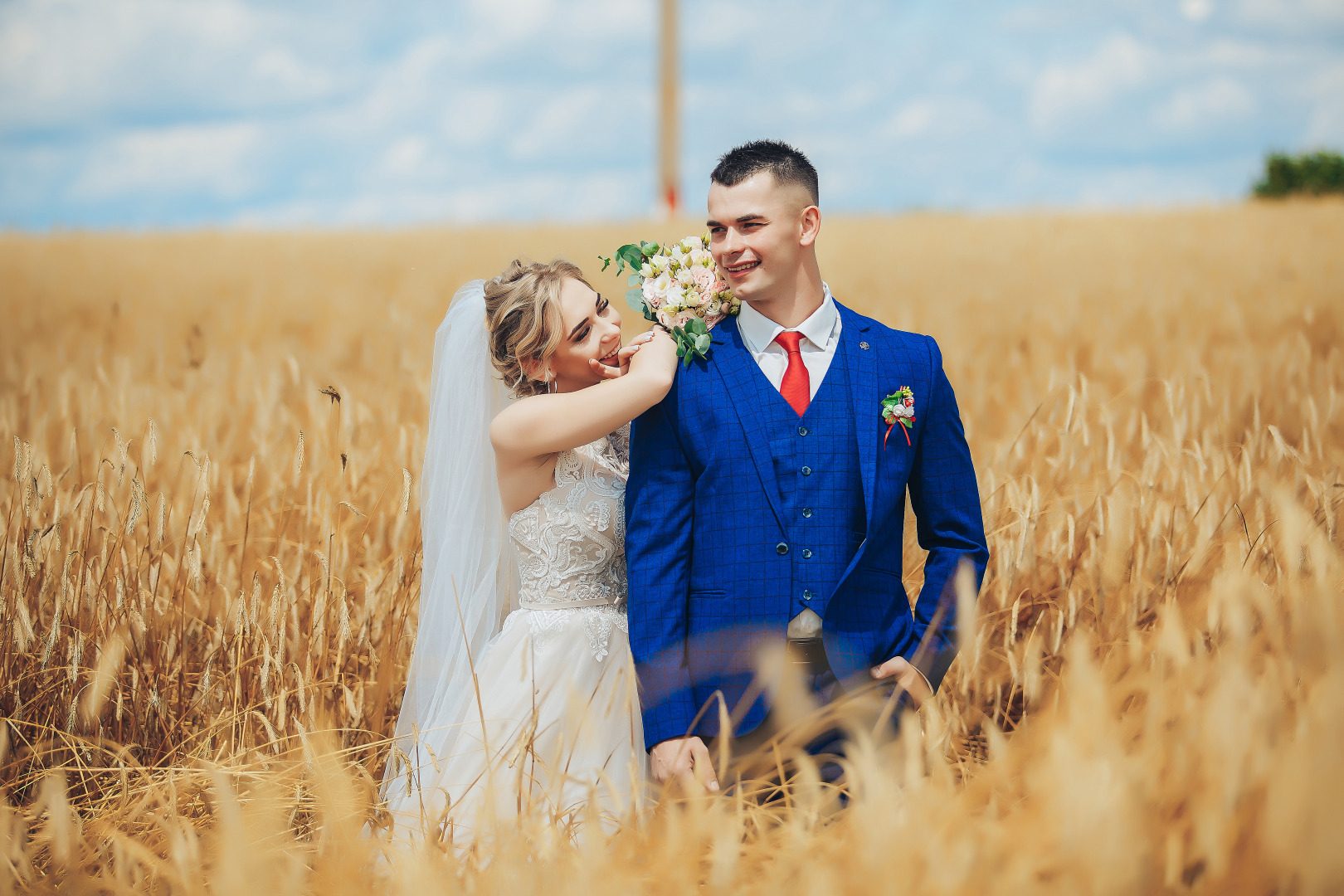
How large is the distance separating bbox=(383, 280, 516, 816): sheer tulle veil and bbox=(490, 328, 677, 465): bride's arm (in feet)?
0.89

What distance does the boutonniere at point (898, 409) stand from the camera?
207cm

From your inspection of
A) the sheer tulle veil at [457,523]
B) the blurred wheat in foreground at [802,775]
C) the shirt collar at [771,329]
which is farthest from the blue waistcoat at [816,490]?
the sheer tulle veil at [457,523]

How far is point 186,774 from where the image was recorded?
2.38 meters

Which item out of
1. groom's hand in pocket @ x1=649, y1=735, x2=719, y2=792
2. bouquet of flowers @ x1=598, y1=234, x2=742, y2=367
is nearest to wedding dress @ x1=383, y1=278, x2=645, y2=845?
groom's hand in pocket @ x1=649, y1=735, x2=719, y2=792

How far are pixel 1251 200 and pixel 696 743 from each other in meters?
20.3

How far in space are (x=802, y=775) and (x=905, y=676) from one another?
19.9 inches

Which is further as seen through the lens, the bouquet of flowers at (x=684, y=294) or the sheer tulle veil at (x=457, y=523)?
the sheer tulle veil at (x=457, y=523)

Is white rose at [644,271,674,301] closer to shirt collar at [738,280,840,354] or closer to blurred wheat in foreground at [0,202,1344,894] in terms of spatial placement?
shirt collar at [738,280,840,354]

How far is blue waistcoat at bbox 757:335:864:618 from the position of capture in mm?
2055

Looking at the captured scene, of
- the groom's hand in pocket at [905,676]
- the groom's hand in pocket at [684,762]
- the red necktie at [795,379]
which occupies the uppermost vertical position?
the red necktie at [795,379]

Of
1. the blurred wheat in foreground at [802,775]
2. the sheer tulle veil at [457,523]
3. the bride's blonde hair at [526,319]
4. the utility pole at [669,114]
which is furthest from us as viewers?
the utility pole at [669,114]

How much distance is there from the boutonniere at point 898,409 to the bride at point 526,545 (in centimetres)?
48

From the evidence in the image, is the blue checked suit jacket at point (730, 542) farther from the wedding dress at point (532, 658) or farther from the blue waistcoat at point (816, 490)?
the wedding dress at point (532, 658)

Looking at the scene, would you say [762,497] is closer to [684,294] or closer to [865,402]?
[865,402]
